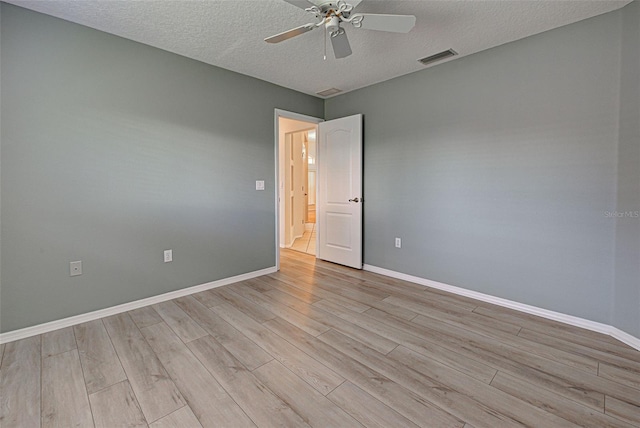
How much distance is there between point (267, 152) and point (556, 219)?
306 cm

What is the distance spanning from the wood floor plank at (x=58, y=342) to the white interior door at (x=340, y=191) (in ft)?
9.66

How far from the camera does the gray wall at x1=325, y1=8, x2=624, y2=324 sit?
2254 millimetres

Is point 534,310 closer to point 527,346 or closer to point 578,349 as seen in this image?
point 578,349

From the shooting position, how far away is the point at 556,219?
8.00ft

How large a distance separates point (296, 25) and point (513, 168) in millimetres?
2299

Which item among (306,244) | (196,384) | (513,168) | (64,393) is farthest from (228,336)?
(306,244)

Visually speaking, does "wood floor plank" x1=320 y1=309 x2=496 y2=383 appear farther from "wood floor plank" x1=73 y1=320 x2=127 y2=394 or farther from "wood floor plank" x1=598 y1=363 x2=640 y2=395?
"wood floor plank" x1=73 y1=320 x2=127 y2=394

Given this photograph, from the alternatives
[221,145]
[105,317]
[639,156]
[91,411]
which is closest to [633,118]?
[639,156]

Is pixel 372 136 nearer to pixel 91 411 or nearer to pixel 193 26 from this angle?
pixel 193 26

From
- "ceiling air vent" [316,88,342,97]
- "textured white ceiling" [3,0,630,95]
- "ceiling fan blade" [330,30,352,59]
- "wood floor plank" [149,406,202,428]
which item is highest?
"ceiling air vent" [316,88,342,97]

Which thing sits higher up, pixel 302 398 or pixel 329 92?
pixel 329 92

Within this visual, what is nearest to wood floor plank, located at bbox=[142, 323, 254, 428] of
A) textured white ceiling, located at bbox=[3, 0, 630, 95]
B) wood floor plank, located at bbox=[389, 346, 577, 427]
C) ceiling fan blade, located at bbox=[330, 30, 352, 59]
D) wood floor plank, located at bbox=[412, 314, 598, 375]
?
wood floor plank, located at bbox=[389, 346, 577, 427]

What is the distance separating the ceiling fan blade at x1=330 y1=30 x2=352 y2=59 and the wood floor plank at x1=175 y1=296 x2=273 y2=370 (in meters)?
2.23

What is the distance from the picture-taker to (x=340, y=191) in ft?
13.3
